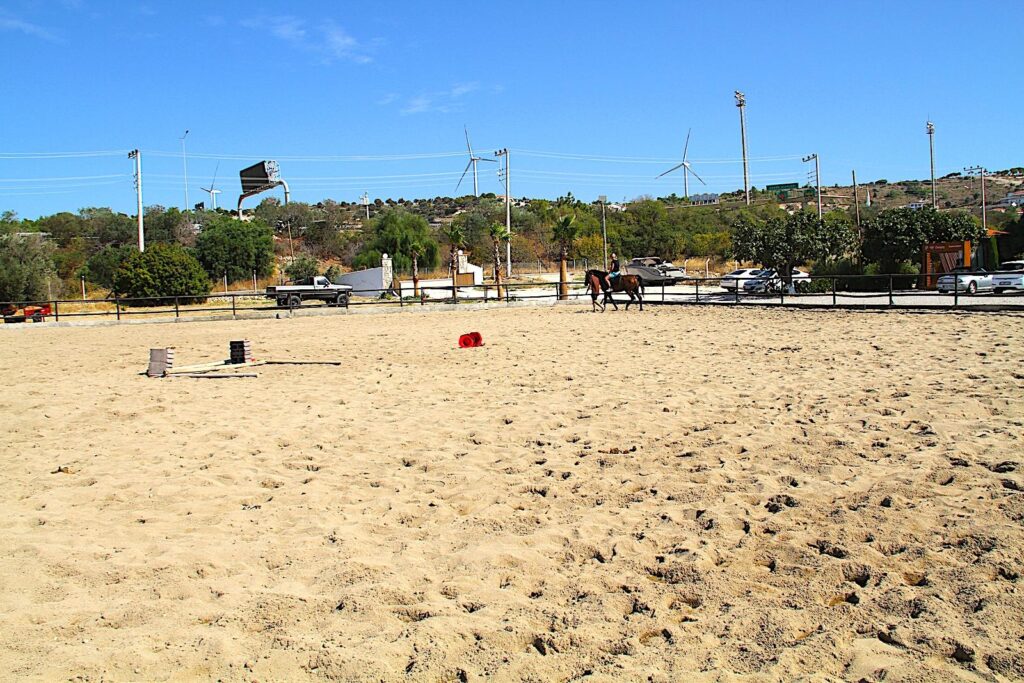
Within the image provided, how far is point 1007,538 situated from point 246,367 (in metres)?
10.9

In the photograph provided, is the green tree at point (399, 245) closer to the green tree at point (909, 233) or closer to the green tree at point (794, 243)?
the green tree at point (794, 243)

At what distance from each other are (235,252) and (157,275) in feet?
80.6

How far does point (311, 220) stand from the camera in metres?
103

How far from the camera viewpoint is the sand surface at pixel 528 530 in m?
3.41

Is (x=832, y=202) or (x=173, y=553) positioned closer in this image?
(x=173, y=553)

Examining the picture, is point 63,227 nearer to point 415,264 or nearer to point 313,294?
point 415,264

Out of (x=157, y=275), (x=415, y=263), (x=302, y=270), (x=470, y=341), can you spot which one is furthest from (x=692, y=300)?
(x=302, y=270)

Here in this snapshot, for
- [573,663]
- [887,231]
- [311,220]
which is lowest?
[573,663]

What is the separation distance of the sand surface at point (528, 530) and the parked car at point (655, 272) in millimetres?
33318

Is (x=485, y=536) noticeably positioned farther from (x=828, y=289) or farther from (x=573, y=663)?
(x=828, y=289)

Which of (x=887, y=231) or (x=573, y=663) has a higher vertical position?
(x=887, y=231)

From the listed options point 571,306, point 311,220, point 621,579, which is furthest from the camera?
point 311,220

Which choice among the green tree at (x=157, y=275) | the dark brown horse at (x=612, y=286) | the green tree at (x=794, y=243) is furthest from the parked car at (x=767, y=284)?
the green tree at (x=157, y=275)

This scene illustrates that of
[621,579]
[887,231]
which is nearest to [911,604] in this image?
[621,579]
